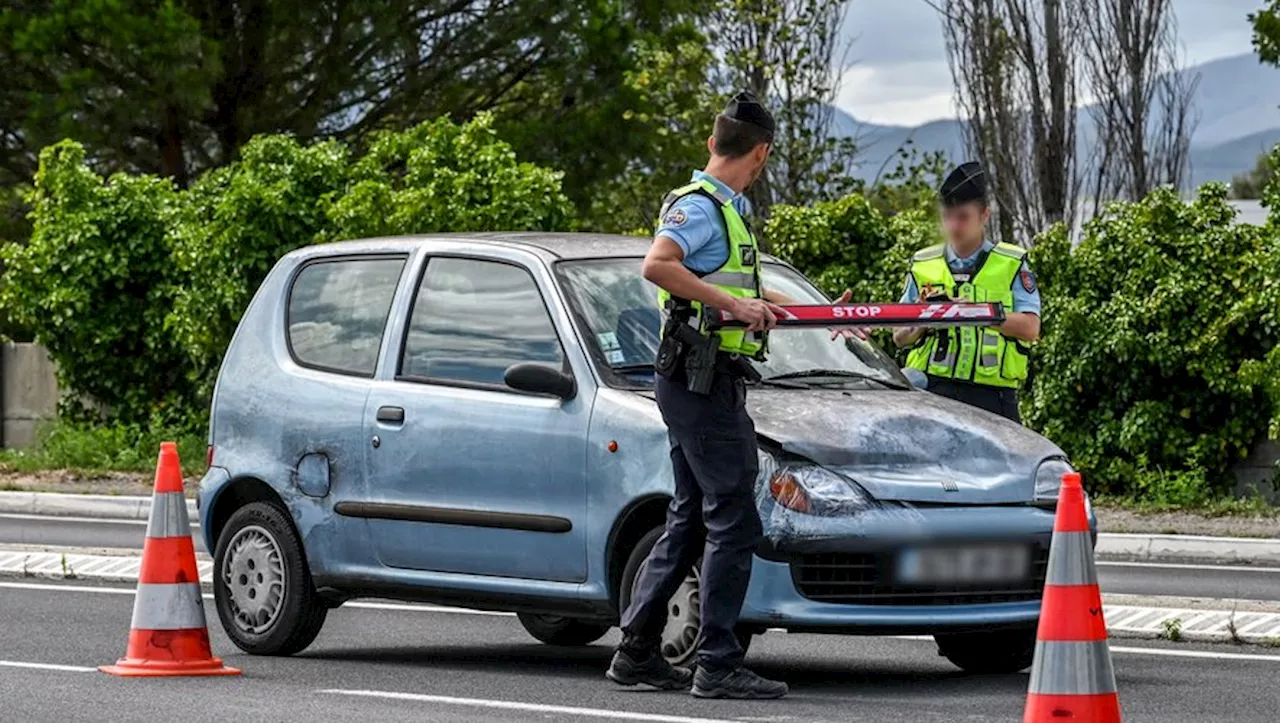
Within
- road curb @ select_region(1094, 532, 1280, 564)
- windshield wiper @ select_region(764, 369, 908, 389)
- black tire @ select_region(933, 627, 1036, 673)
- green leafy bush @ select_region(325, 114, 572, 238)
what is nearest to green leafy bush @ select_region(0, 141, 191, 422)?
green leafy bush @ select_region(325, 114, 572, 238)

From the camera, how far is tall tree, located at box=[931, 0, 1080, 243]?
90.8 feet

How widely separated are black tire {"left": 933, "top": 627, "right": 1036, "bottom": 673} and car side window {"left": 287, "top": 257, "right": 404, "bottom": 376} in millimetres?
2418

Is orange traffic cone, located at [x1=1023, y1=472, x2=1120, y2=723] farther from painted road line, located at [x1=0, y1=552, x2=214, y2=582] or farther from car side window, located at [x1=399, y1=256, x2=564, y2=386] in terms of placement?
painted road line, located at [x1=0, y1=552, x2=214, y2=582]

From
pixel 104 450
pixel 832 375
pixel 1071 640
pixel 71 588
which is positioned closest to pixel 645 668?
pixel 832 375

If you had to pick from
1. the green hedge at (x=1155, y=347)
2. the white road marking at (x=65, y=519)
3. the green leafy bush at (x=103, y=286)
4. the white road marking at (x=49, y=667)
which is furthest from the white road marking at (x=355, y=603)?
the green leafy bush at (x=103, y=286)

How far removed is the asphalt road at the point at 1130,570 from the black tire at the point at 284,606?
14.9 ft

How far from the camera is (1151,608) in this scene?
33.6 ft

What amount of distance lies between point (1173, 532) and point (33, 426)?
1220 centimetres

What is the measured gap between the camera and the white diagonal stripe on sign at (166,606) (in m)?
8.68

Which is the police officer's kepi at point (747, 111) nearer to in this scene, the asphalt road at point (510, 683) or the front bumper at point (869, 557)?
the front bumper at point (869, 557)

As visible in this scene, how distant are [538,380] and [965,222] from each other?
198 centimetres

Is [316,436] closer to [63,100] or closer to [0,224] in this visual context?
[63,100]

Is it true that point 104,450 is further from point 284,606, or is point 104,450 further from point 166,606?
point 166,606

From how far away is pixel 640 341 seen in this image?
8.82m
